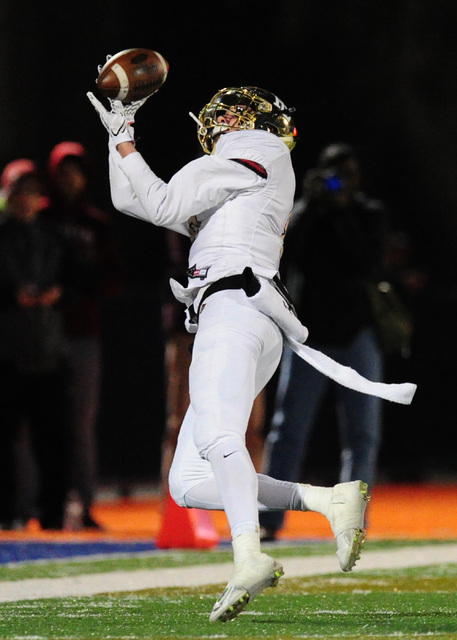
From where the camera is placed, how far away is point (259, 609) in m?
4.92

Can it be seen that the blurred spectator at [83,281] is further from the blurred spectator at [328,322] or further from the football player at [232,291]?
the football player at [232,291]

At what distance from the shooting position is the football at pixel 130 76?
15.8ft

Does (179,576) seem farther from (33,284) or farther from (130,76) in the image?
(33,284)

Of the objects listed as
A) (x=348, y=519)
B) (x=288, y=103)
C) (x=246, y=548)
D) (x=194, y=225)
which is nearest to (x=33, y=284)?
(x=194, y=225)

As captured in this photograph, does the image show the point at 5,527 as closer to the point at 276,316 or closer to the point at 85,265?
the point at 85,265

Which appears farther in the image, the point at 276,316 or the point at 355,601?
the point at 355,601

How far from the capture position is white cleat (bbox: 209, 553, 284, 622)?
161 inches

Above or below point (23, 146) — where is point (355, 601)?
below

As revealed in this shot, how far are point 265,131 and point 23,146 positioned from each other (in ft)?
28.1

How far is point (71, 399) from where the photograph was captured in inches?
334

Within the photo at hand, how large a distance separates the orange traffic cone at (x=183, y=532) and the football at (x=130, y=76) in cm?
285

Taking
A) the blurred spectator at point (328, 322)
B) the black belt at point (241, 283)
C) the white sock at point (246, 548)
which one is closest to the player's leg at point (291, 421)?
the blurred spectator at point (328, 322)

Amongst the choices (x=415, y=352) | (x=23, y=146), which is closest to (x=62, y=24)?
(x=23, y=146)

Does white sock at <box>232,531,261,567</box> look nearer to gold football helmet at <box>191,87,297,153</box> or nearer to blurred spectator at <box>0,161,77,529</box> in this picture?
gold football helmet at <box>191,87,297,153</box>
